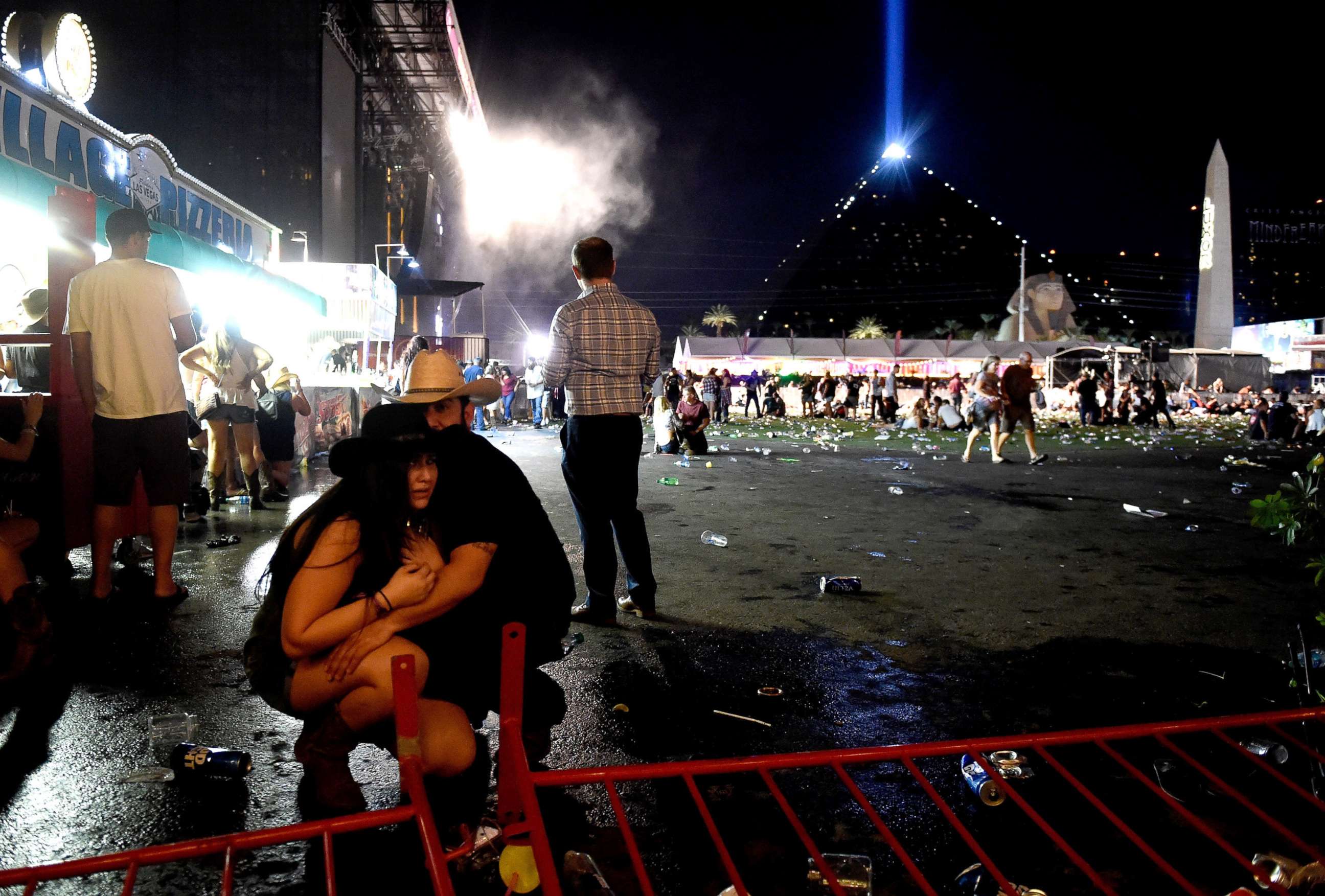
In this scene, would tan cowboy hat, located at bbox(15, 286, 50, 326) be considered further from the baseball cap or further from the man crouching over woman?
the man crouching over woman

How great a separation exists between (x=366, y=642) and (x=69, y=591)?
3363 millimetres

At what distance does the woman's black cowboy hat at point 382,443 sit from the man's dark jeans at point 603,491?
6.53ft

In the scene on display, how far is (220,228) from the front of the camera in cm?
1063

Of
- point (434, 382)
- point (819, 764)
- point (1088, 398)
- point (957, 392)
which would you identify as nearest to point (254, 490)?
point (434, 382)

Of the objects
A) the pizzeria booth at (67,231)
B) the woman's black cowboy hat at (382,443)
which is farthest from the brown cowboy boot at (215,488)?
the woman's black cowboy hat at (382,443)

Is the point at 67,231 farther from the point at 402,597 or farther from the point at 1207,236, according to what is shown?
the point at 1207,236

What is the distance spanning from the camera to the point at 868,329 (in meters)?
85.6

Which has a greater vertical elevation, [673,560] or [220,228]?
[220,228]

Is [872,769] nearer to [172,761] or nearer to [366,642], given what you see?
[366,642]

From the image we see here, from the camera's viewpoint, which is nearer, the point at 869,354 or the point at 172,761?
the point at 172,761

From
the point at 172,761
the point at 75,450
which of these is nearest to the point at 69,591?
the point at 75,450

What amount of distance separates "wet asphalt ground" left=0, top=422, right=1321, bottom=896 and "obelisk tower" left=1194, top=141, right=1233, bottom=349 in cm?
5112

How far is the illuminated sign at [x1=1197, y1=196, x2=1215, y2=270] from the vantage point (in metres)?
48.5

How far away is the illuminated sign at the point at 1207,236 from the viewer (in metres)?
48.5
